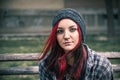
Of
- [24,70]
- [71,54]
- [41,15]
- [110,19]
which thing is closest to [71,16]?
[71,54]

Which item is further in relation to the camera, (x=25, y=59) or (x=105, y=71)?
(x=25, y=59)

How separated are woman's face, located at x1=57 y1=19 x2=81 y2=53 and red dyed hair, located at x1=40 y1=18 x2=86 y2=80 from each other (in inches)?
1.5

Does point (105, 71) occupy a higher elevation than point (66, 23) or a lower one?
lower

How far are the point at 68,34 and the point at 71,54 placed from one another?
24 centimetres

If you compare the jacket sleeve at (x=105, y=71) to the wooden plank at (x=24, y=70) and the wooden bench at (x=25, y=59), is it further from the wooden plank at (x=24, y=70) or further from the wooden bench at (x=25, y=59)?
the wooden plank at (x=24, y=70)

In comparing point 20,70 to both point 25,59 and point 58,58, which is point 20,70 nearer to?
point 25,59

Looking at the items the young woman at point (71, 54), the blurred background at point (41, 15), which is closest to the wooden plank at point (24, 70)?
the young woman at point (71, 54)

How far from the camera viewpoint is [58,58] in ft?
10.5

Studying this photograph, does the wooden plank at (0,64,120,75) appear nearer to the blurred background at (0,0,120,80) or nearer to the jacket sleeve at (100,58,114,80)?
the jacket sleeve at (100,58,114,80)

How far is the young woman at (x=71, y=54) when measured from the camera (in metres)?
3.04

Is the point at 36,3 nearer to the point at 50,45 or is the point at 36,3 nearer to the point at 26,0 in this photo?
the point at 26,0

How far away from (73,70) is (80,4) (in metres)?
13.0

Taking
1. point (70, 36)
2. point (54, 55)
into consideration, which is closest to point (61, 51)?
point (54, 55)

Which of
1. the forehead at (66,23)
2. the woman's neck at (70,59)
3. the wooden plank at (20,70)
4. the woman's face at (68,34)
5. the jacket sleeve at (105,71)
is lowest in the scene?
the wooden plank at (20,70)
